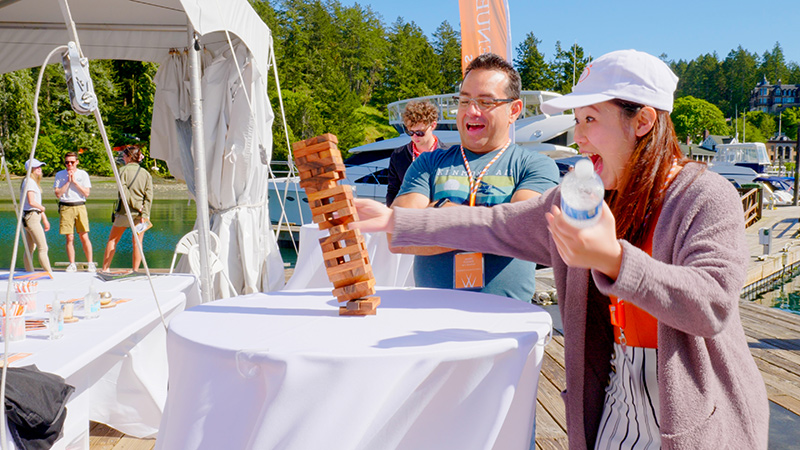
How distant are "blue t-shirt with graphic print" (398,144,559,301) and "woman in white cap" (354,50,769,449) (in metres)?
0.55

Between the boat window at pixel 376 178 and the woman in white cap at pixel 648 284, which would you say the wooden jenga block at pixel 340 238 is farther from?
the boat window at pixel 376 178

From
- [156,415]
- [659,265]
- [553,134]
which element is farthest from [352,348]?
[553,134]

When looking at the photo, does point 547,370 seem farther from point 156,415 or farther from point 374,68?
point 374,68

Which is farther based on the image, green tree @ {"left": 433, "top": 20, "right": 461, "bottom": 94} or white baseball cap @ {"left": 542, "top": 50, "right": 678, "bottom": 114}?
green tree @ {"left": 433, "top": 20, "right": 461, "bottom": 94}

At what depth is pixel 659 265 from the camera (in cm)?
102

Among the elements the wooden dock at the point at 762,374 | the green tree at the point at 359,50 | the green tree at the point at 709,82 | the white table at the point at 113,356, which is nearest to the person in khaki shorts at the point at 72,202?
the white table at the point at 113,356

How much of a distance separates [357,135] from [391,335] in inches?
1908

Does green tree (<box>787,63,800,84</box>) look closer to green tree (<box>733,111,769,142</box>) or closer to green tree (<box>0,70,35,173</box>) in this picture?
green tree (<box>733,111,769,142</box>)

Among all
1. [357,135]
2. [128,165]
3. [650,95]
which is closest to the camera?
[650,95]

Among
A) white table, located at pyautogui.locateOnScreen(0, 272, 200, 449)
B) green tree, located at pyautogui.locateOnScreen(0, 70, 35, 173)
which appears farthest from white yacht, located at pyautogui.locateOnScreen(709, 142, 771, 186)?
white table, located at pyautogui.locateOnScreen(0, 272, 200, 449)

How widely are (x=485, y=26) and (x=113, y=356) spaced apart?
5.16m

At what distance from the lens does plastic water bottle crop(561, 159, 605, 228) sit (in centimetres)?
92

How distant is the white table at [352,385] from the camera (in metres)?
1.25

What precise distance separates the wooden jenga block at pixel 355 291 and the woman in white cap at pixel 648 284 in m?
0.46
